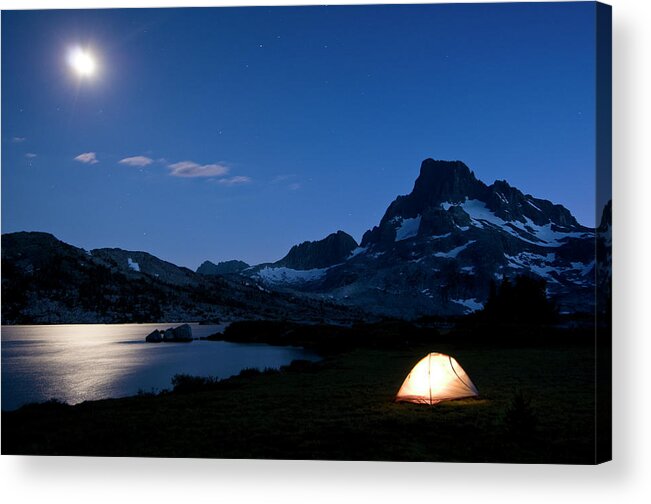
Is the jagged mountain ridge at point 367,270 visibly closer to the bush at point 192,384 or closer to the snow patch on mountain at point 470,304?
the snow patch on mountain at point 470,304

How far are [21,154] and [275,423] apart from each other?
8.32 m

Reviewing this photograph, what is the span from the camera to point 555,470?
10.9 m

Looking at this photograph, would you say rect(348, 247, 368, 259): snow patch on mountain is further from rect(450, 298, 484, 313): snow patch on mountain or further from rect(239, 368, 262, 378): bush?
rect(450, 298, 484, 313): snow patch on mountain

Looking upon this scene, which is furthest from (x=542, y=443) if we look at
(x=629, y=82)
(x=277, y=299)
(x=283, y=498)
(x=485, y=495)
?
(x=277, y=299)

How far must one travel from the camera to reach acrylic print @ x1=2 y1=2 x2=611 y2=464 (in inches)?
482

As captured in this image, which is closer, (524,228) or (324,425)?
(324,425)

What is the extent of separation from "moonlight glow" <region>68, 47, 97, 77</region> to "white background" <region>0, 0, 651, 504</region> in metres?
8.83

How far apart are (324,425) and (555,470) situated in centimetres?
398

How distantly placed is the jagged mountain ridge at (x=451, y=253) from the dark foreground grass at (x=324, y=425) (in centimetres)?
336

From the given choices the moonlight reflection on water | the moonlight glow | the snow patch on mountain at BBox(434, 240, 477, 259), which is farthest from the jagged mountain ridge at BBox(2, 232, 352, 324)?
the snow patch on mountain at BBox(434, 240, 477, 259)

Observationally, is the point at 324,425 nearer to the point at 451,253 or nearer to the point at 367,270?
the point at 367,270

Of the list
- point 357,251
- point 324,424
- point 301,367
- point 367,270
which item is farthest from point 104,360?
point 324,424

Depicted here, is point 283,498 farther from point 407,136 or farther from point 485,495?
point 407,136

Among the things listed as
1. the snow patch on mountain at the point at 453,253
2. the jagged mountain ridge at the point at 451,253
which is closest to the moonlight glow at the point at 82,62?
the jagged mountain ridge at the point at 451,253
